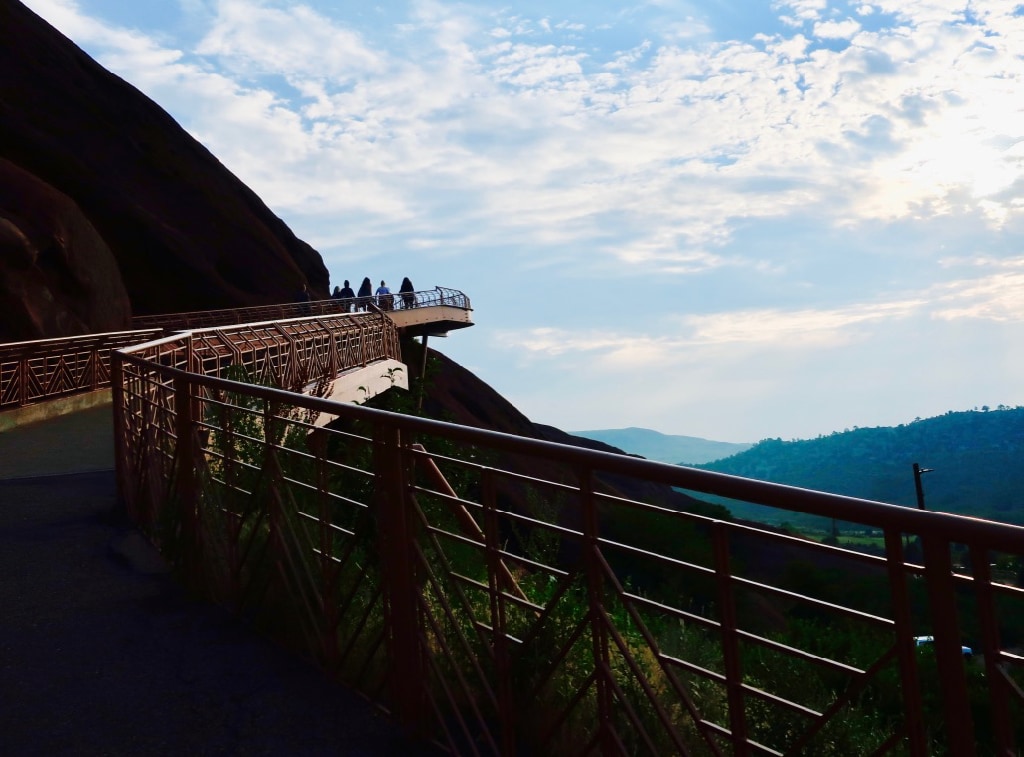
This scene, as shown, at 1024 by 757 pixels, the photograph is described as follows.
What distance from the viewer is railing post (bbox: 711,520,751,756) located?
2.36 m

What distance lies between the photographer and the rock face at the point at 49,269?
80.4 feet

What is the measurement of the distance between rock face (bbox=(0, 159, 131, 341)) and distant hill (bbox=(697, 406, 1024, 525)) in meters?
109

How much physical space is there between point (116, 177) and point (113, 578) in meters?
39.3

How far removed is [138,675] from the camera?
173 inches

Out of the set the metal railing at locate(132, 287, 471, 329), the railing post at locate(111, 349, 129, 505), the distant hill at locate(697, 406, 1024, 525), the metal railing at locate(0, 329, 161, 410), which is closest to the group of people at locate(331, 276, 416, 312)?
the metal railing at locate(132, 287, 471, 329)

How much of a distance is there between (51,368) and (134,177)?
Result: 2707cm

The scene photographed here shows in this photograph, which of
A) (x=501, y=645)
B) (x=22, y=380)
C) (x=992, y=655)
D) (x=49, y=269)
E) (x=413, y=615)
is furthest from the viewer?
(x=49, y=269)

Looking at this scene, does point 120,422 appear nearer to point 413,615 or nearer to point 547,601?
point 413,615

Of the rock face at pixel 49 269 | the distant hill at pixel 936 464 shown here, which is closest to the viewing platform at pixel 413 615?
the rock face at pixel 49 269

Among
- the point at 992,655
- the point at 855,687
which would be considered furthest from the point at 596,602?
the point at 992,655

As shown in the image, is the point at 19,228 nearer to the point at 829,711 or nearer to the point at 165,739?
the point at 165,739

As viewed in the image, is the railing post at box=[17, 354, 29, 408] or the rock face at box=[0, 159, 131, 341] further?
the rock face at box=[0, 159, 131, 341]

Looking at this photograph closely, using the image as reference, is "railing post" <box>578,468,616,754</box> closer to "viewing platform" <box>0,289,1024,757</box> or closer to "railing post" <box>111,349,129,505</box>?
"viewing platform" <box>0,289,1024,757</box>

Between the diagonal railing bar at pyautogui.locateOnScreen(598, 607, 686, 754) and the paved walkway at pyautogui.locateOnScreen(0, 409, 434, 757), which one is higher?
the diagonal railing bar at pyautogui.locateOnScreen(598, 607, 686, 754)
